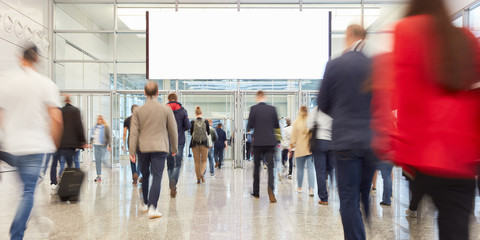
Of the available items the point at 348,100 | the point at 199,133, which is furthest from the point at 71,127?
the point at 348,100

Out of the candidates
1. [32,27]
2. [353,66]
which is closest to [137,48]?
[32,27]

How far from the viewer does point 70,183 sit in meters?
4.50

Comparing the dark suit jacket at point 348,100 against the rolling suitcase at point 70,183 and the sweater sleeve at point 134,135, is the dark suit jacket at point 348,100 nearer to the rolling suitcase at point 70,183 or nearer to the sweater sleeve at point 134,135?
the sweater sleeve at point 134,135

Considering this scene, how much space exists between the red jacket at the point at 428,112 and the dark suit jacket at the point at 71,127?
5533mm

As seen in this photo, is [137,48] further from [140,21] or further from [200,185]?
[200,185]

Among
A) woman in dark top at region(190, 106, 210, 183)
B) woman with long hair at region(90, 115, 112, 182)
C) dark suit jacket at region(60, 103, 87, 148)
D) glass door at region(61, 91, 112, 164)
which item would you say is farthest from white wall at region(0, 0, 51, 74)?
woman in dark top at region(190, 106, 210, 183)

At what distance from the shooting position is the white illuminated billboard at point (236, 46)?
43.2 feet

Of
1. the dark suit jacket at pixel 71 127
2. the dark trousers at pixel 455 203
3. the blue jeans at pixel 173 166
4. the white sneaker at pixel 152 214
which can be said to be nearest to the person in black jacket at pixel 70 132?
the dark suit jacket at pixel 71 127

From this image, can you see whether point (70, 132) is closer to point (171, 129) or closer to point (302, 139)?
point (171, 129)

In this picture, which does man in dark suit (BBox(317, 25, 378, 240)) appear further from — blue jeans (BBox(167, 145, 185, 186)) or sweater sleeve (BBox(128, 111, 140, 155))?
blue jeans (BBox(167, 145, 185, 186))

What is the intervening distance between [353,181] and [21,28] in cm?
1275

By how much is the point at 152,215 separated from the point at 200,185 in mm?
3328

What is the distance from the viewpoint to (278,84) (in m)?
13.9

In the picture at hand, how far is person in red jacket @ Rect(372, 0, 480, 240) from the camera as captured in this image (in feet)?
4.45
